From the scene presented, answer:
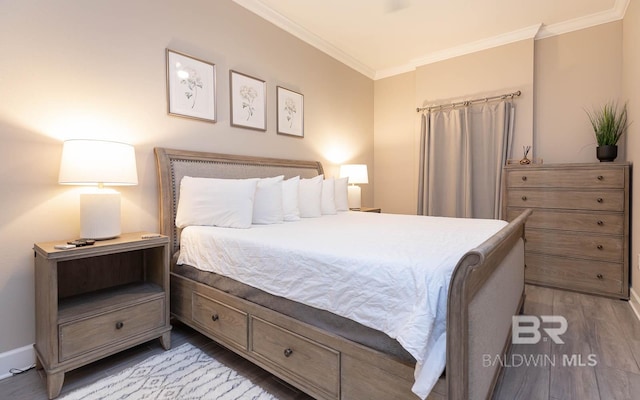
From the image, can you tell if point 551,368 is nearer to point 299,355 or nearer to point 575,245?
point 299,355

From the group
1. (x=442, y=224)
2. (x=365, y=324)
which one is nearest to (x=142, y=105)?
(x=365, y=324)

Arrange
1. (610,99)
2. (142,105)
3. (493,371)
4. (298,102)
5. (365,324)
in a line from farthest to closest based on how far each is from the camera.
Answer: (298,102) < (610,99) < (142,105) < (493,371) < (365,324)

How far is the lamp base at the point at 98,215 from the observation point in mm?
1770

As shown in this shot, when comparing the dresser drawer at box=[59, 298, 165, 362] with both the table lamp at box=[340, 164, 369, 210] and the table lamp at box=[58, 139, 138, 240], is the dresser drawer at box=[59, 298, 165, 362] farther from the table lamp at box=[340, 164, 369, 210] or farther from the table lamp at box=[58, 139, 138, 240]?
the table lamp at box=[340, 164, 369, 210]

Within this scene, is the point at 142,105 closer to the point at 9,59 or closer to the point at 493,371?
the point at 9,59

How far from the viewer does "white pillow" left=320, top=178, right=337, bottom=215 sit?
121 inches

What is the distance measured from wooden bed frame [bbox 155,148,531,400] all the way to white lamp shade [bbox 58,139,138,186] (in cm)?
45

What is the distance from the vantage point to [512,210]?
3.25 m

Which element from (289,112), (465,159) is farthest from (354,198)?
(465,159)

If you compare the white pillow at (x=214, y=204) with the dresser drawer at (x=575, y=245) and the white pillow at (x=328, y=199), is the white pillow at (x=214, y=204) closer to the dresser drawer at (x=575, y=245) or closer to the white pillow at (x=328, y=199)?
the white pillow at (x=328, y=199)

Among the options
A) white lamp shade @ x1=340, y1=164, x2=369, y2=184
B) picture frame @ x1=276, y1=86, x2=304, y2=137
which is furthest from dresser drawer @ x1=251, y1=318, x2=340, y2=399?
white lamp shade @ x1=340, y1=164, x2=369, y2=184

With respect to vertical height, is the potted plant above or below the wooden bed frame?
above

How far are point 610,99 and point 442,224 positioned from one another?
2.52 metres

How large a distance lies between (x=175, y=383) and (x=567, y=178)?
11.8 feet
